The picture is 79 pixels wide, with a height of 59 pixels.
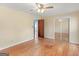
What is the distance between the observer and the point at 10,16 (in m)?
3.16

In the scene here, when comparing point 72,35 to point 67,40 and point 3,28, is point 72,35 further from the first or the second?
point 3,28

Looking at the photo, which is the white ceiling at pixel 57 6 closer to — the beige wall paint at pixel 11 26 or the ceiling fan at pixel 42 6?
the ceiling fan at pixel 42 6

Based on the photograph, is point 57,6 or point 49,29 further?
point 49,29

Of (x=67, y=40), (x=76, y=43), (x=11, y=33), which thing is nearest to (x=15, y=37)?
(x=11, y=33)

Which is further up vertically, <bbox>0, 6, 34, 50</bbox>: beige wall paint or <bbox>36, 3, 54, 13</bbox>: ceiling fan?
<bbox>36, 3, 54, 13</bbox>: ceiling fan

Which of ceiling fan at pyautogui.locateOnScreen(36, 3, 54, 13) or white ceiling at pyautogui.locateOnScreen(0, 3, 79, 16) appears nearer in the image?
white ceiling at pyautogui.locateOnScreen(0, 3, 79, 16)

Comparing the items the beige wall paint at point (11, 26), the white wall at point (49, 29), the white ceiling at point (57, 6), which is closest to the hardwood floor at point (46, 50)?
the beige wall paint at point (11, 26)

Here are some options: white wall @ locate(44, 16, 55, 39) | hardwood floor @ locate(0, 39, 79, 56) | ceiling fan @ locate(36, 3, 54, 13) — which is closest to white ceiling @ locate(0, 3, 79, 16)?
ceiling fan @ locate(36, 3, 54, 13)

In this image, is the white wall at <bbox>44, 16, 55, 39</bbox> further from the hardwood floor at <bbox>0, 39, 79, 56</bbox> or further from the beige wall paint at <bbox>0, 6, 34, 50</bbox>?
the beige wall paint at <bbox>0, 6, 34, 50</bbox>

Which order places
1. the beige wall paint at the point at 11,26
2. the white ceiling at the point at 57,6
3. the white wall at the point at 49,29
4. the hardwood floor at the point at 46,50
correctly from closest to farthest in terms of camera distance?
the white ceiling at the point at 57,6 → the hardwood floor at the point at 46,50 → the beige wall paint at the point at 11,26 → the white wall at the point at 49,29

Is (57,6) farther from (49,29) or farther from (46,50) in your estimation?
(49,29)

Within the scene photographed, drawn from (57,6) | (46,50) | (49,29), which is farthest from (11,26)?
(49,29)

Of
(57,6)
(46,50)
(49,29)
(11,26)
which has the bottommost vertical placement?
(46,50)

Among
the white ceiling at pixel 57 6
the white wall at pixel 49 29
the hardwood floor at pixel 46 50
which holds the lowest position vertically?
the hardwood floor at pixel 46 50
